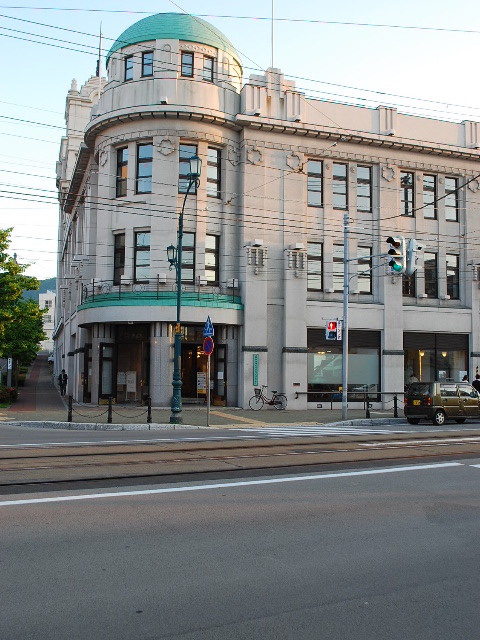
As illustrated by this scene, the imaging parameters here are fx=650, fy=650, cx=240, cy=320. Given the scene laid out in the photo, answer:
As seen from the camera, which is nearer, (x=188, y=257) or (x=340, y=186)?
(x=188, y=257)

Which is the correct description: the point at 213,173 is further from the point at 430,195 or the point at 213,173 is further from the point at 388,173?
the point at 430,195

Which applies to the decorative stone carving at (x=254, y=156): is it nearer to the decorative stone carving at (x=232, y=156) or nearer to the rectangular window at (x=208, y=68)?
the decorative stone carving at (x=232, y=156)

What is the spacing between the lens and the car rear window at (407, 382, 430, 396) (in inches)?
985

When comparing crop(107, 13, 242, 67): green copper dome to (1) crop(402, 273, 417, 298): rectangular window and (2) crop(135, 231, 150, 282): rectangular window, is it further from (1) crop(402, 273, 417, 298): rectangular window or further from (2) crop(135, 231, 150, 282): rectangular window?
(1) crop(402, 273, 417, 298): rectangular window

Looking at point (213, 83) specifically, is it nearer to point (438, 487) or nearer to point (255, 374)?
point (255, 374)

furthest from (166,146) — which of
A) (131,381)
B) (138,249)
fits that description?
(131,381)

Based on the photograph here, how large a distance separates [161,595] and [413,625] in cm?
199

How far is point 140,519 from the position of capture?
7.84 meters

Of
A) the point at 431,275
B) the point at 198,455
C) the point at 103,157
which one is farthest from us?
the point at 431,275

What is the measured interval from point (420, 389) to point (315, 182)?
1304 centimetres

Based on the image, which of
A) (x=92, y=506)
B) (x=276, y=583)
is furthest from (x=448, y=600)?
(x=92, y=506)

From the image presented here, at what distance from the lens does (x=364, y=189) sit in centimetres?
3425

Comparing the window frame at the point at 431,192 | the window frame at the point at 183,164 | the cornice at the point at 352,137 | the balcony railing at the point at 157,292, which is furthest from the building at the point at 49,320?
the cornice at the point at 352,137

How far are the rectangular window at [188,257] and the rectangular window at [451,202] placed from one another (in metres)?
14.7
